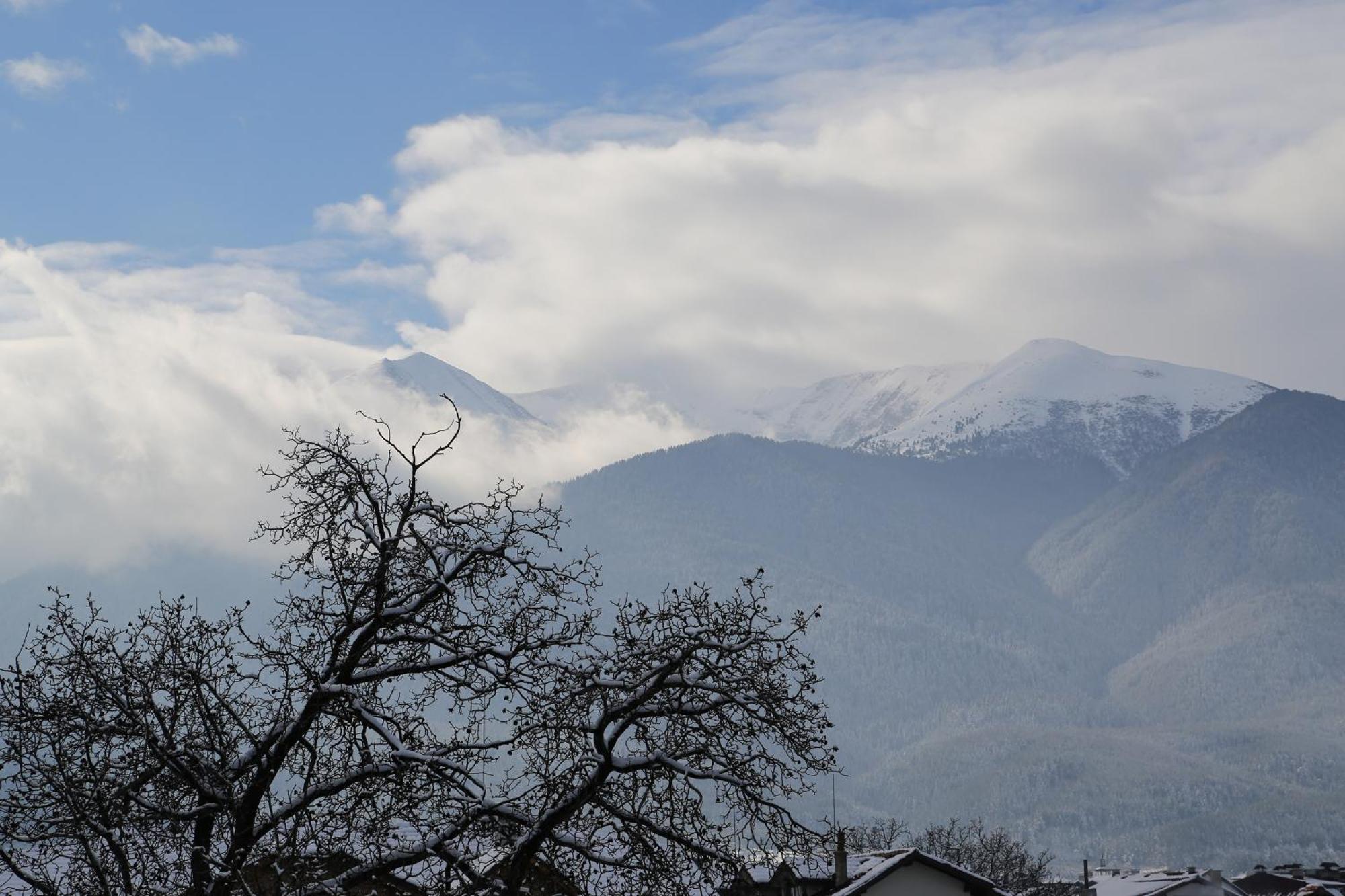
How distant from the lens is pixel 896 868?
46.3m

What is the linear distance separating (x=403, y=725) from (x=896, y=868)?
36.5 metres

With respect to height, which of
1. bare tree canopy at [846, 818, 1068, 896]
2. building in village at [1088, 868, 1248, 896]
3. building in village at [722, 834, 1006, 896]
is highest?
bare tree canopy at [846, 818, 1068, 896]

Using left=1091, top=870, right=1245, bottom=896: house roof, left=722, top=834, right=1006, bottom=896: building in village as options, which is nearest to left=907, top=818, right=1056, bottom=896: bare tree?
left=1091, top=870, right=1245, bottom=896: house roof

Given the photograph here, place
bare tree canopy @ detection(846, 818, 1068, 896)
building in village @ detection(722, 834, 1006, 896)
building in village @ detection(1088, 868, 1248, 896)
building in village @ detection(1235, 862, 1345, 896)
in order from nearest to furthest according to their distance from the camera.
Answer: building in village @ detection(722, 834, 1006, 896) < bare tree canopy @ detection(846, 818, 1068, 896) < building in village @ detection(1088, 868, 1248, 896) < building in village @ detection(1235, 862, 1345, 896)

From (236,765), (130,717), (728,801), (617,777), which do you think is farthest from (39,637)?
(728,801)

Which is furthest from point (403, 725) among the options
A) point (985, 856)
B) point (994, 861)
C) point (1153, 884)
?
point (985, 856)

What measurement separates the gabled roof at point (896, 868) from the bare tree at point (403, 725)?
3315 centimetres

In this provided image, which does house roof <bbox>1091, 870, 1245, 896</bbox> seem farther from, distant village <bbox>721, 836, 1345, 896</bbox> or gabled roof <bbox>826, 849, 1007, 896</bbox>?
gabled roof <bbox>826, 849, 1007, 896</bbox>

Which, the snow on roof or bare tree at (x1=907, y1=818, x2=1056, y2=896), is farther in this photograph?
bare tree at (x1=907, y1=818, x2=1056, y2=896)

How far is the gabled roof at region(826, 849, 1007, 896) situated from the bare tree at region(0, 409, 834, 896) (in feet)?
109

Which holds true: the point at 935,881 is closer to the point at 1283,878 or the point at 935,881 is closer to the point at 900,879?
the point at 900,879

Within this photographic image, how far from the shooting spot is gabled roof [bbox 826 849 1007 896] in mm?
44562

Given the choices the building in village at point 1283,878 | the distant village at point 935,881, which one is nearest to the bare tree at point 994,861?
the distant village at point 935,881

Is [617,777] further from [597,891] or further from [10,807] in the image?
[10,807]
